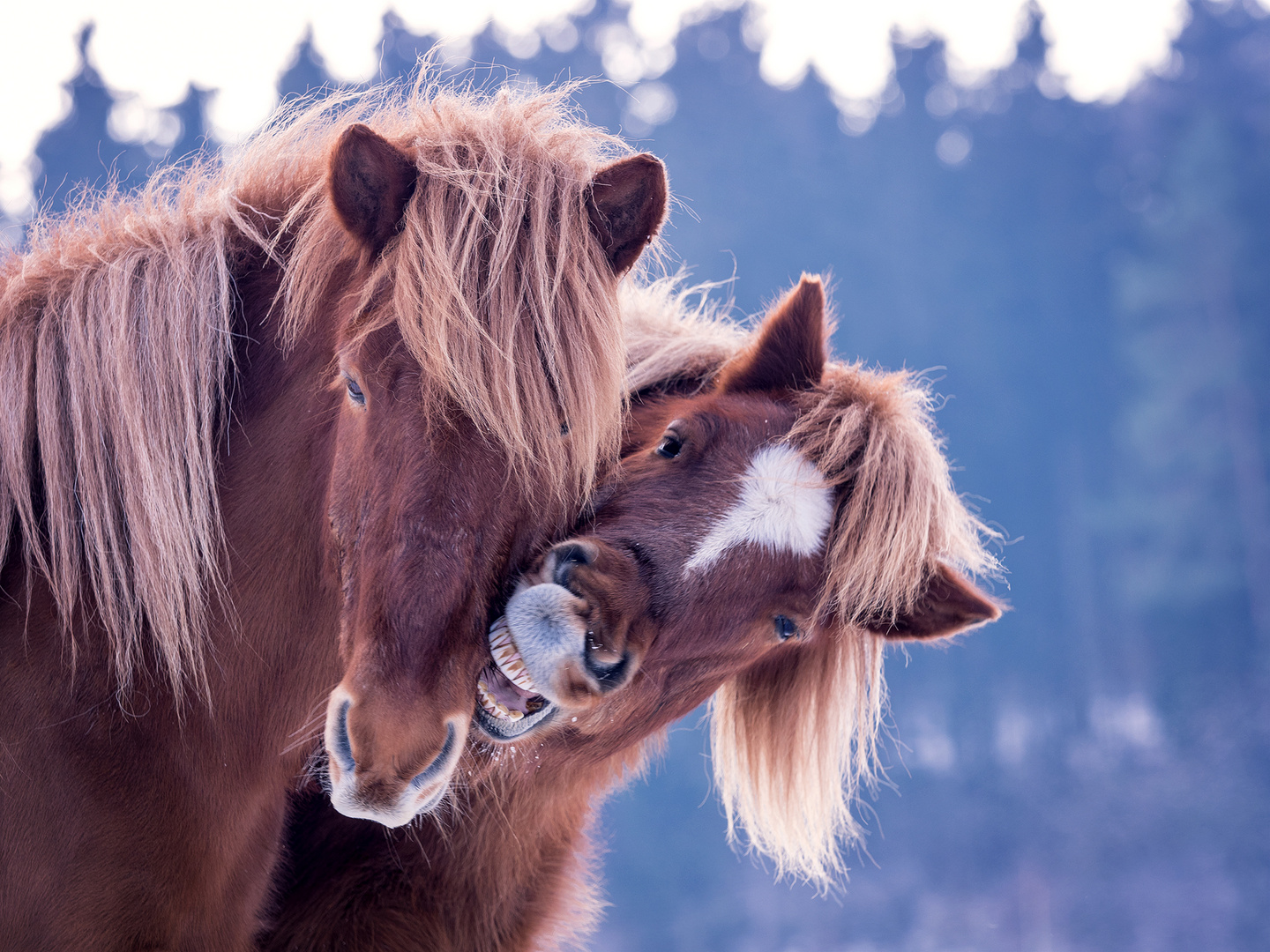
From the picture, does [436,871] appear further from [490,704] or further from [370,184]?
[370,184]

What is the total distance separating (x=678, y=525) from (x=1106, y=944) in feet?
21.8

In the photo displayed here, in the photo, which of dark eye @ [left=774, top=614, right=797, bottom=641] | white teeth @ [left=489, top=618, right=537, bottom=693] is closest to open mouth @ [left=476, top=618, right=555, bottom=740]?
white teeth @ [left=489, top=618, right=537, bottom=693]

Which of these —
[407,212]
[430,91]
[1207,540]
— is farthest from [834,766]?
[1207,540]

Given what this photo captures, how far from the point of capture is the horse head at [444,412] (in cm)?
98

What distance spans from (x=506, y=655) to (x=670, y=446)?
483 mm

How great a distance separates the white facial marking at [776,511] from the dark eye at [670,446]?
13cm

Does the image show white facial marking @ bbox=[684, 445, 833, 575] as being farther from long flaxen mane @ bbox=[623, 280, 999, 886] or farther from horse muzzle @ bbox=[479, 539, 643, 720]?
horse muzzle @ bbox=[479, 539, 643, 720]

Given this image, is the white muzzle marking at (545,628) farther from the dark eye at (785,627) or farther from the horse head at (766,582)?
the dark eye at (785,627)

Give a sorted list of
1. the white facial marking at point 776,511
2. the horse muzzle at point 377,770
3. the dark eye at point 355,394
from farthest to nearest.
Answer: the white facial marking at point 776,511, the dark eye at point 355,394, the horse muzzle at point 377,770

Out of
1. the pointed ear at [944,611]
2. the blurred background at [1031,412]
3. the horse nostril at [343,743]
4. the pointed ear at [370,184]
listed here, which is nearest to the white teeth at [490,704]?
the horse nostril at [343,743]

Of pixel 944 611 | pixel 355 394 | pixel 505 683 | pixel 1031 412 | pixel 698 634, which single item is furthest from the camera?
pixel 1031 412

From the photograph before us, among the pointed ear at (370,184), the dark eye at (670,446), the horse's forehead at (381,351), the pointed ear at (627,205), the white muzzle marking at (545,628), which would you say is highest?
the pointed ear at (627,205)

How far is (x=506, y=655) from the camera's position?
1.13 metres

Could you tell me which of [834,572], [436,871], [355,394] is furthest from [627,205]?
[436,871]
